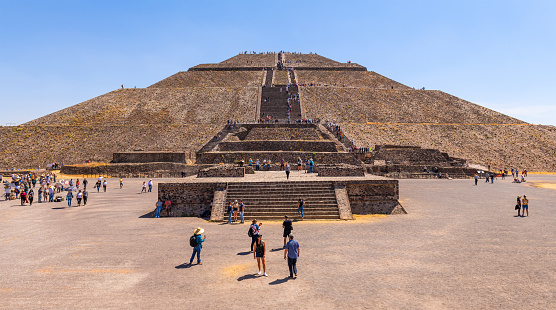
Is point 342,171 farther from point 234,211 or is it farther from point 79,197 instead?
point 79,197

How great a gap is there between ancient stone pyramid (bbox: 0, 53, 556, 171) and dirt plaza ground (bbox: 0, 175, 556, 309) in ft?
94.1

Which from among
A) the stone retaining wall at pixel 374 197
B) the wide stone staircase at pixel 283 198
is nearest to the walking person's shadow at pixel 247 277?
the wide stone staircase at pixel 283 198

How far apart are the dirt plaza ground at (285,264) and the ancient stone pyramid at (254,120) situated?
28680 millimetres

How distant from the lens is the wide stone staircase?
15297 millimetres

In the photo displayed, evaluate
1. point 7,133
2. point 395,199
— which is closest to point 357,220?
point 395,199

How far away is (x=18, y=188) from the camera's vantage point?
72.4 ft

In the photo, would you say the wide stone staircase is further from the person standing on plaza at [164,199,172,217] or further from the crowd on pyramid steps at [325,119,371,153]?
the crowd on pyramid steps at [325,119,371,153]

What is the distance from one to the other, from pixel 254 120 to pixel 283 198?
115 feet

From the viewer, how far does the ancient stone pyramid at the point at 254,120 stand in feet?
144

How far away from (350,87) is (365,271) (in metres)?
61.2

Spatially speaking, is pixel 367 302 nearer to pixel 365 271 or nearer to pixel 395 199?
pixel 365 271

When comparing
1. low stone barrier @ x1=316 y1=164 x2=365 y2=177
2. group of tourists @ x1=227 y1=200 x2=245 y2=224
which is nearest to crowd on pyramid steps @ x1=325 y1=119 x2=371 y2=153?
low stone barrier @ x1=316 y1=164 x2=365 y2=177

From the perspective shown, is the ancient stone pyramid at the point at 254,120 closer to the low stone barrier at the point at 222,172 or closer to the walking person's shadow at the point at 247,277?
the low stone barrier at the point at 222,172

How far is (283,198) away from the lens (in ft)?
53.8
